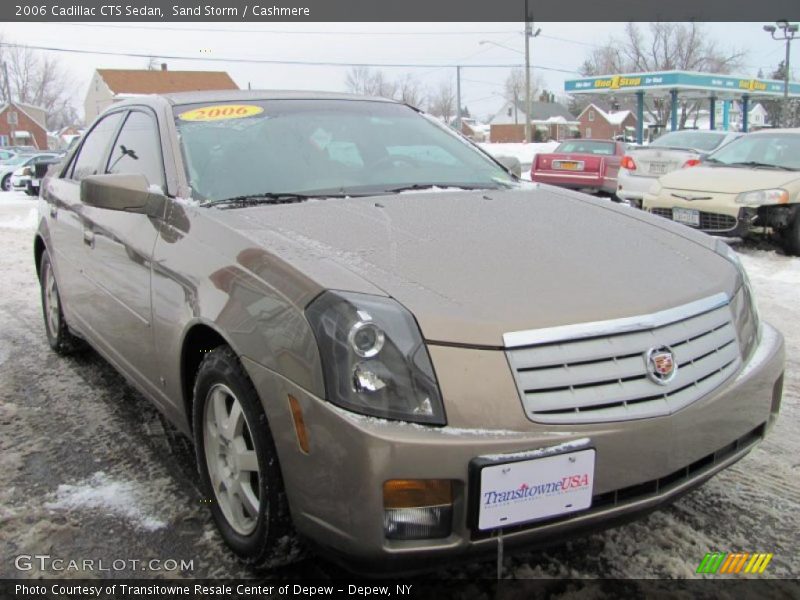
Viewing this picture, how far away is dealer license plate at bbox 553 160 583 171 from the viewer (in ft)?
48.2

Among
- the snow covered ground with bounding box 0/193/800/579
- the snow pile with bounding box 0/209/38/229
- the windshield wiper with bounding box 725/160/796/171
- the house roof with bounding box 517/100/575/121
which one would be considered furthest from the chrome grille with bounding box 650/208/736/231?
the house roof with bounding box 517/100/575/121

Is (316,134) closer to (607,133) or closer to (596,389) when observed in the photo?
(596,389)

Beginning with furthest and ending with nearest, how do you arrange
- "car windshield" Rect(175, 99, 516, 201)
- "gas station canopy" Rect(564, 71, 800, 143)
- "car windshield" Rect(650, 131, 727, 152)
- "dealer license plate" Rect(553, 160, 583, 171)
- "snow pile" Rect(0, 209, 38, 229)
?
"gas station canopy" Rect(564, 71, 800, 143) < "dealer license plate" Rect(553, 160, 583, 171) < "car windshield" Rect(650, 131, 727, 152) < "snow pile" Rect(0, 209, 38, 229) < "car windshield" Rect(175, 99, 516, 201)

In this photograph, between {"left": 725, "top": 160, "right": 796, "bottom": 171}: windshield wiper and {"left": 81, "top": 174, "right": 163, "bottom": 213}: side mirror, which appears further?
{"left": 725, "top": 160, "right": 796, "bottom": 171}: windshield wiper

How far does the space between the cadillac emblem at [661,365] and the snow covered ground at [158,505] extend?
71 centimetres

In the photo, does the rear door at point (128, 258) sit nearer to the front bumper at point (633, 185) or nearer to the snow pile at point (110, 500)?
the snow pile at point (110, 500)

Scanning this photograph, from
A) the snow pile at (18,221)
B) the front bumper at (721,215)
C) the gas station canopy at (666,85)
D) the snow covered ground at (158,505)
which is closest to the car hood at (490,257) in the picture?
the snow covered ground at (158,505)

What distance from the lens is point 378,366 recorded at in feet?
5.98

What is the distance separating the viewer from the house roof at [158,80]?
56.0 m

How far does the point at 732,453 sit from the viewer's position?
7.30ft

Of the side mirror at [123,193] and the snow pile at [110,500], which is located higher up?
the side mirror at [123,193]

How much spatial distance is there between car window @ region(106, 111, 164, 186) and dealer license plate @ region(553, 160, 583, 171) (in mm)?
12256

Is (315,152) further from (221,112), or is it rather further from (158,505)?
(158,505)

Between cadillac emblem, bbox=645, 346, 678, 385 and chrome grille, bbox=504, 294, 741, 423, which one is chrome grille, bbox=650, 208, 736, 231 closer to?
chrome grille, bbox=504, 294, 741, 423
